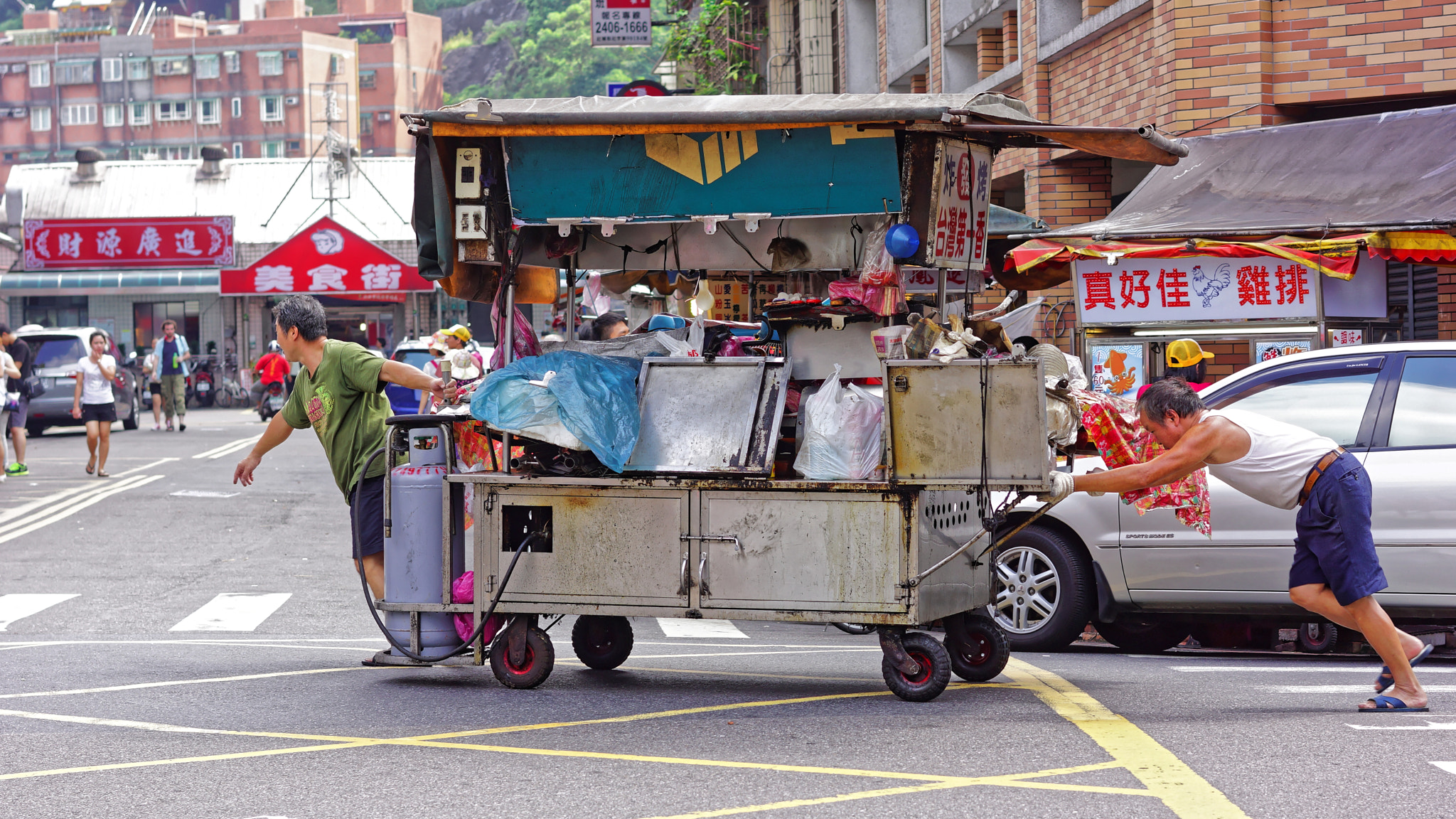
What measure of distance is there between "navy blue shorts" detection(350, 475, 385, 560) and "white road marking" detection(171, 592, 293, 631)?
2616mm

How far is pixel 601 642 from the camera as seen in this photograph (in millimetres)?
7859

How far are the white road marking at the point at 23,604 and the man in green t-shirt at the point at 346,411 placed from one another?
335 centimetres

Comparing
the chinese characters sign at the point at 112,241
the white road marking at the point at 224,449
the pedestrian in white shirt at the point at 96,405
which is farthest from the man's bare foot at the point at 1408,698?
the chinese characters sign at the point at 112,241

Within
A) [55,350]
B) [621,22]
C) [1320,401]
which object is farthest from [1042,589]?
[55,350]

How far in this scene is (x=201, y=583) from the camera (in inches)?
466

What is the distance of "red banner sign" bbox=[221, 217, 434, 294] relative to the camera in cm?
3678

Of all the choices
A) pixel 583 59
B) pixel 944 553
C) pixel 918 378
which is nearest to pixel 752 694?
pixel 944 553

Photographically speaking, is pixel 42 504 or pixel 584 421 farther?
pixel 42 504

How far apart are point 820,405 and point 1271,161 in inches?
267

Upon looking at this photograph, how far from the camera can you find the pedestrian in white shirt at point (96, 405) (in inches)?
752

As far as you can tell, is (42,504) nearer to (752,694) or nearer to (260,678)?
(260,678)

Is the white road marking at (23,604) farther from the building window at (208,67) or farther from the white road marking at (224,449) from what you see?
the building window at (208,67)

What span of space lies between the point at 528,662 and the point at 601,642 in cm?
67

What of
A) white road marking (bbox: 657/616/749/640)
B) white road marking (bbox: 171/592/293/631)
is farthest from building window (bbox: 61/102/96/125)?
white road marking (bbox: 657/616/749/640)
